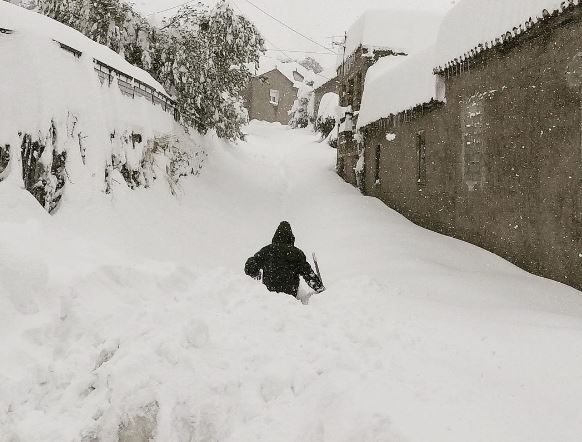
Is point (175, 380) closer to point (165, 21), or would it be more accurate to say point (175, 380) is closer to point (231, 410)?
point (231, 410)

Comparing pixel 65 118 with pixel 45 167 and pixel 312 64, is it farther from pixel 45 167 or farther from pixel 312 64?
pixel 312 64

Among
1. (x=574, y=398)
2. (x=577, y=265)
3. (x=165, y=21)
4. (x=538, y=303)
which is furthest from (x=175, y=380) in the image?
(x=165, y=21)

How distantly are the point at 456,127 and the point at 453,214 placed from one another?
2.01 meters

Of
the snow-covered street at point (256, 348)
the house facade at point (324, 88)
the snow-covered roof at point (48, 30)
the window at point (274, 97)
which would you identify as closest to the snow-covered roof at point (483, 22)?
the snow-covered street at point (256, 348)

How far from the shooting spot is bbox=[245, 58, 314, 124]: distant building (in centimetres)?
5781

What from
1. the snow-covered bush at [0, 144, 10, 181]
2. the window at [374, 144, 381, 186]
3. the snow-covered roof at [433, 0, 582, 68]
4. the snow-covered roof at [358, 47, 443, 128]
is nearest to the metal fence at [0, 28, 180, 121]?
the snow-covered bush at [0, 144, 10, 181]

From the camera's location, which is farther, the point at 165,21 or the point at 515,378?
the point at 165,21

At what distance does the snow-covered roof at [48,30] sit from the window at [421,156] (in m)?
7.81

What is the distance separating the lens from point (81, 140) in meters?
8.28

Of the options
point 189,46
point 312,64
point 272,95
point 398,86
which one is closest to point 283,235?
point 398,86

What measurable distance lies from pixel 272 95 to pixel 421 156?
50456 millimetres

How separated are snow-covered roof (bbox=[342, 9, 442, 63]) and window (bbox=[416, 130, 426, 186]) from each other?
26.0ft

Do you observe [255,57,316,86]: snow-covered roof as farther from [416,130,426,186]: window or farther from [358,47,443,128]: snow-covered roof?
[416,130,426,186]: window

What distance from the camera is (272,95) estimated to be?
200ft
